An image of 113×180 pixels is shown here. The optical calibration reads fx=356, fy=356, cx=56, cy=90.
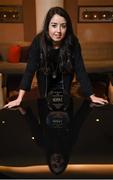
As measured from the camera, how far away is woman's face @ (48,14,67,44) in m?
2.38

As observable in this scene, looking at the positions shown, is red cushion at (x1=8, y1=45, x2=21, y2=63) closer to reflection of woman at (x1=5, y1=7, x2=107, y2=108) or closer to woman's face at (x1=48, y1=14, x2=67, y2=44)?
reflection of woman at (x1=5, y1=7, x2=107, y2=108)

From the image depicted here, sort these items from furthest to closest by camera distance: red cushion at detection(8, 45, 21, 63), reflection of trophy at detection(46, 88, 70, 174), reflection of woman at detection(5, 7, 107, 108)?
red cushion at detection(8, 45, 21, 63), reflection of woman at detection(5, 7, 107, 108), reflection of trophy at detection(46, 88, 70, 174)

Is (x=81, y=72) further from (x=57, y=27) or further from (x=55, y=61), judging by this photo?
(x=57, y=27)

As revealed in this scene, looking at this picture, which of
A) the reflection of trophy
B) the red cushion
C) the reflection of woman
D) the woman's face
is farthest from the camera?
the red cushion

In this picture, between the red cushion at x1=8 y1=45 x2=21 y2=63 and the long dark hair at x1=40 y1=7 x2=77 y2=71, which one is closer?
the long dark hair at x1=40 y1=7 x2=77 y2=71

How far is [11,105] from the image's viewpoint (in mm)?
A: 2461

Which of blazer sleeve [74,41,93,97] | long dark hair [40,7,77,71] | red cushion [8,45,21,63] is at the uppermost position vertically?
long dark hair [40,7,77,71]

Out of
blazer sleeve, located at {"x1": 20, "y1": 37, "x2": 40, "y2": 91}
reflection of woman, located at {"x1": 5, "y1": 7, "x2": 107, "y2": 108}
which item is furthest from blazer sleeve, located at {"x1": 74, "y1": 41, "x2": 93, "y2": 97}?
blazer sleeve, located at {"x1": 20, "y1": 37, "x2": 40, "y2": 91}

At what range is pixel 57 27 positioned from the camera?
2.38 meters

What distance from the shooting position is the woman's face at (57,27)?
238cm

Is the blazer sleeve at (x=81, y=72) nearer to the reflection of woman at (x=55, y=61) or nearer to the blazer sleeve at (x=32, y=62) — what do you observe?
the reflection of woman at (x=55, y=61)

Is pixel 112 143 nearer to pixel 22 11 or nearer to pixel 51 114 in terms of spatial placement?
pixel 51 114

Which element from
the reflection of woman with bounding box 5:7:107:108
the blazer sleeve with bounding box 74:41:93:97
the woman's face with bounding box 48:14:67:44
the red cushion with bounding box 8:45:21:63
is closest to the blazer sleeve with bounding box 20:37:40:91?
the reflection of woman with bounding box 5:7:107:108

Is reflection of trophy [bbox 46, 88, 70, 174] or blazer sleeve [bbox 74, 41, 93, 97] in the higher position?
blazer sleeve [bbox 74, 41, 93, 97]
